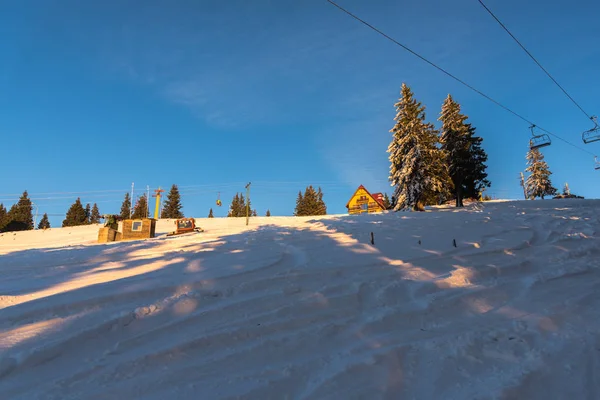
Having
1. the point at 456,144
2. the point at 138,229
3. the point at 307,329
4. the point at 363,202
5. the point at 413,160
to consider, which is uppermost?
the point at 456,144

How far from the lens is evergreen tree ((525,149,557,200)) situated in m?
46.1

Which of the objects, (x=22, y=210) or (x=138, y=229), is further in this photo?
(x=22, y=210)

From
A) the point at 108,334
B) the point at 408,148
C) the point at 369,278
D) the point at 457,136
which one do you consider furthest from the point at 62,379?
the point at 457,136

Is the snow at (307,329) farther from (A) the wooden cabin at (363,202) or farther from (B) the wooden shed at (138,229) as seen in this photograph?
Result: (A) the wooden cabin at (363,202)

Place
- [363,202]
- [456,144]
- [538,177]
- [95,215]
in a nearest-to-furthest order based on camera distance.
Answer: [456,144] < [538,177] < [363,202] < [95,215]

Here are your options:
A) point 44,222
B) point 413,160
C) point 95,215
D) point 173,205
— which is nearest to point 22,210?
point 44,222

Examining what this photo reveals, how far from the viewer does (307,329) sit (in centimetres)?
354

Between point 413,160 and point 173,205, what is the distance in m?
59.8

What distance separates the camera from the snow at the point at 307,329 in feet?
8.58

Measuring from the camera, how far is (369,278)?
5.14m

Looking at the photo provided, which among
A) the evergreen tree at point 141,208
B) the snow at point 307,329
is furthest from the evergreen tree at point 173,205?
the snow at point 307,329

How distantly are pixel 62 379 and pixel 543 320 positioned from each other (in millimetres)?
5214

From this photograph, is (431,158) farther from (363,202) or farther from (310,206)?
(310,206)

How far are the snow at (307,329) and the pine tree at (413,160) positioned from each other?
19178 mm
